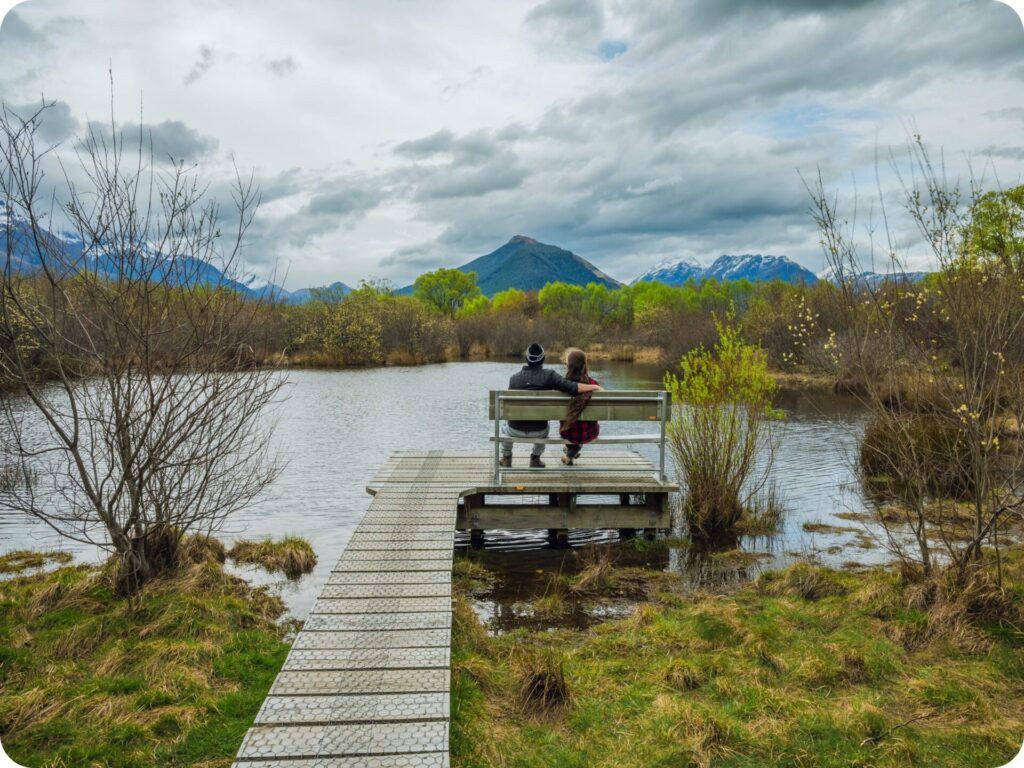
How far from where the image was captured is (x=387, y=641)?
5.05 metres

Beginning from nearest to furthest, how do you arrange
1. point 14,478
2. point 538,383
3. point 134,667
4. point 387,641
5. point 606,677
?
point 387,641 → point 134,667 → point 606,677 → point 538,383 → point 14,478

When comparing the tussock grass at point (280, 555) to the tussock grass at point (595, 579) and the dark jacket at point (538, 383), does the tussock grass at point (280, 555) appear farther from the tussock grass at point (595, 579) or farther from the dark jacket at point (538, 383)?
the tussock grass at point (595, 579)

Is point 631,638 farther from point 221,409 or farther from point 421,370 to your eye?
point 421,370

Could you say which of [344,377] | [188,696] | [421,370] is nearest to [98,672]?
[188,696]

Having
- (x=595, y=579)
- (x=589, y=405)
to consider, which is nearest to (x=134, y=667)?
A: (x=595, y=579)

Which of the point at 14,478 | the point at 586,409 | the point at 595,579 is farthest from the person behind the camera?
the point at 14,478

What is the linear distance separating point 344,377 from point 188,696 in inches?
1267

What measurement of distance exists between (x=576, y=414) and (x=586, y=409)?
16 cm

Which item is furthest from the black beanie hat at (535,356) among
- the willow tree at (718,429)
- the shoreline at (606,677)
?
the shoreline at (606,677)

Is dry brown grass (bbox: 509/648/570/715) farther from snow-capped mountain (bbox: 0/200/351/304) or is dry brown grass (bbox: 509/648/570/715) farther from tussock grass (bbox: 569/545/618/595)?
snow-capped mountain (bbox: 0/200/351/304)

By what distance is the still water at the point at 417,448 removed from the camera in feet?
31.5

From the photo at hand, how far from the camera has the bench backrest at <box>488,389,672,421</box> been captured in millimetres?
8977

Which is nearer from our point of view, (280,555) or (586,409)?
(280,555)

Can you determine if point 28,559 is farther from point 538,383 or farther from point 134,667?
point 538,383
